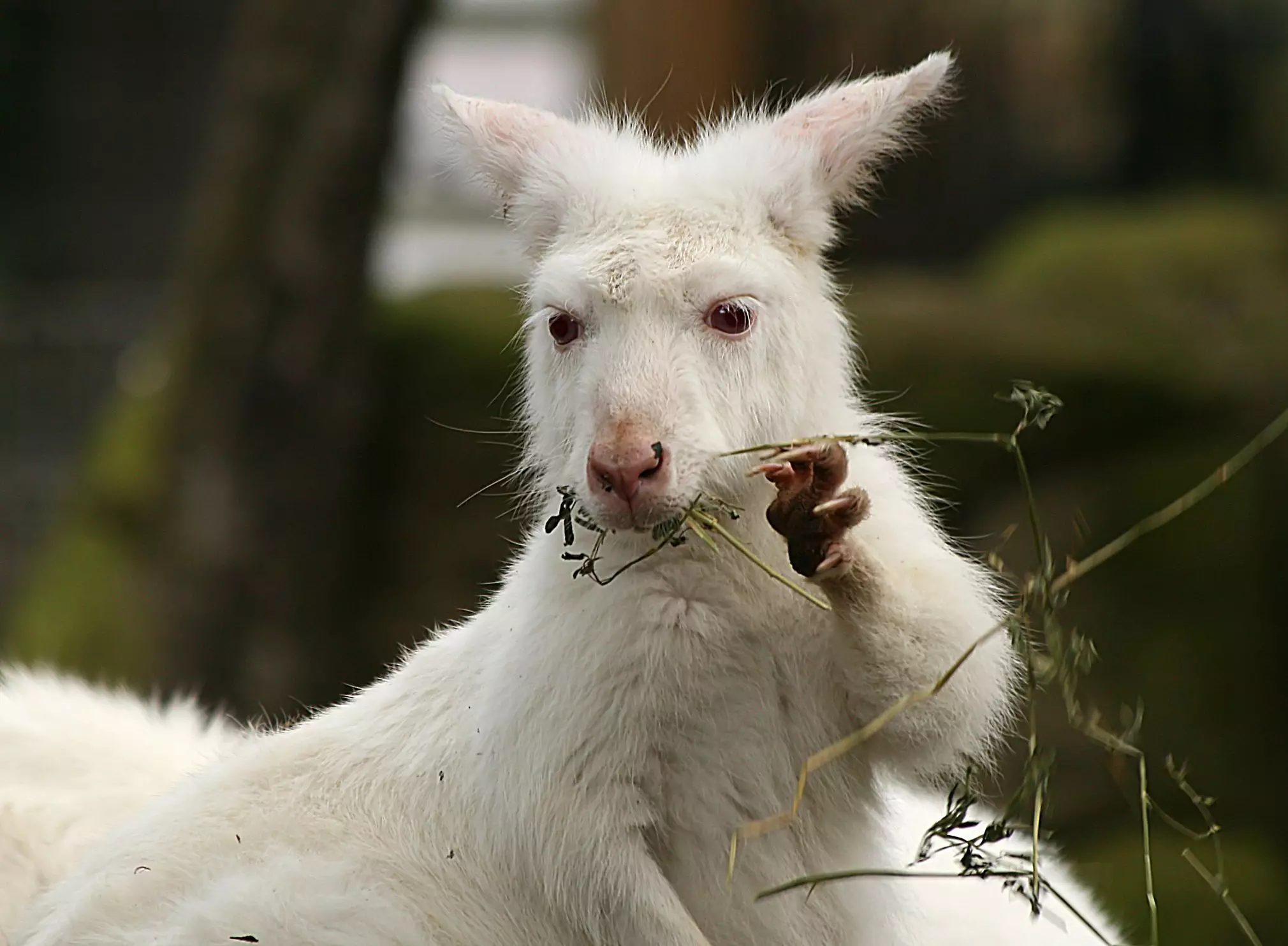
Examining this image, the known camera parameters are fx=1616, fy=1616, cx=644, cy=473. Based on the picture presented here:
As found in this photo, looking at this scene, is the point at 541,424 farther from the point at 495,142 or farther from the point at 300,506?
the point at 300,506

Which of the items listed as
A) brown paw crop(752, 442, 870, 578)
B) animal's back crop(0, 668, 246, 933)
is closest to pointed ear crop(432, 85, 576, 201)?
brown paw crop(752, 442, 870, 578)

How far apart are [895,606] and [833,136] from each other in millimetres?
1207

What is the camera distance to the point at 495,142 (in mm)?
4238

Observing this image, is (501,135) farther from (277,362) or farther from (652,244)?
(277,362)

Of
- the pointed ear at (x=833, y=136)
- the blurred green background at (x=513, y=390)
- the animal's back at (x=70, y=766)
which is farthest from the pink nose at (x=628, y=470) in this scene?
the blurred green background at (x=513, y=390)

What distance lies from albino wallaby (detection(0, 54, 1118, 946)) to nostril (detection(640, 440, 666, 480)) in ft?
0.05

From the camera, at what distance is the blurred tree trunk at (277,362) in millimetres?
9344

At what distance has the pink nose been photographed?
343 cm

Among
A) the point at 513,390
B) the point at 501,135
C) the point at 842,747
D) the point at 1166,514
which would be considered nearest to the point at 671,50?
the point at 513,390

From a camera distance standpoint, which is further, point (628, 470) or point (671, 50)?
point (671, 50)

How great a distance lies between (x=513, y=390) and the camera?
7652 mm

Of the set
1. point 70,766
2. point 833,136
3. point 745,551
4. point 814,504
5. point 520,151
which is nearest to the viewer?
point 814,504

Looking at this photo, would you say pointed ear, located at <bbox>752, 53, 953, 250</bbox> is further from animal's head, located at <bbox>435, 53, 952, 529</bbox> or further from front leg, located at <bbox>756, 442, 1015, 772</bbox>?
front leg, located at <bbox>756, 442, 1015, 772</bbox>

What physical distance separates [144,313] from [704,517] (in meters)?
10.2
